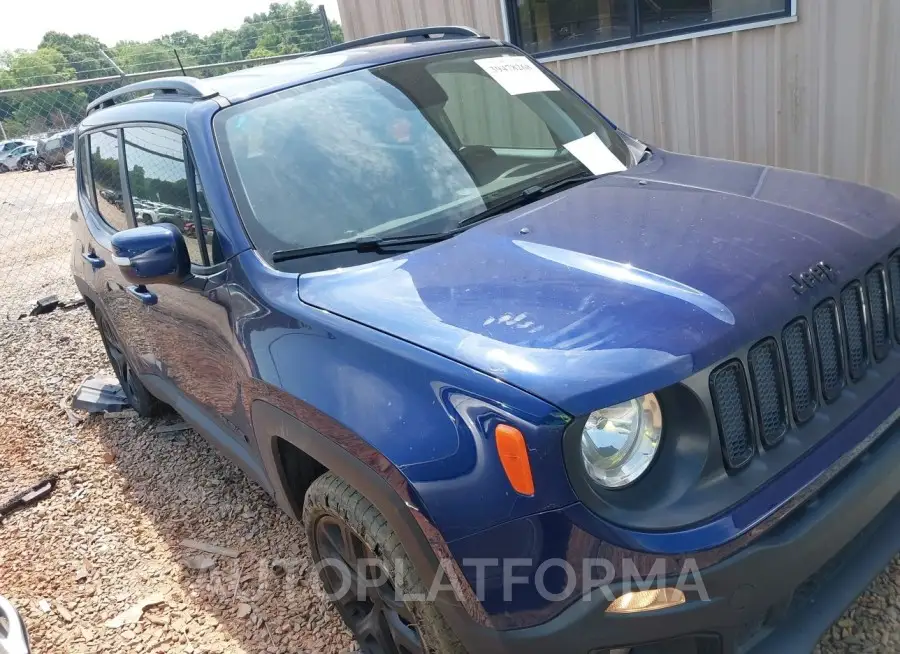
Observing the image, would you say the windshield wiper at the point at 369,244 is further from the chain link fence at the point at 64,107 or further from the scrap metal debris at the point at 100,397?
the chain link fence at the point at 64,107

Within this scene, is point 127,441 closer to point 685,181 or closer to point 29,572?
point 29,572

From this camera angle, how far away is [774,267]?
1889 millimetres

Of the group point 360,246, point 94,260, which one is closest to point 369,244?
point 360,246

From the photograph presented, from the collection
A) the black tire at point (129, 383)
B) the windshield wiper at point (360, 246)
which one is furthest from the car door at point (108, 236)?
the windshield wiper at point (360, 246)

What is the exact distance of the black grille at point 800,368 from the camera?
5.93 feet

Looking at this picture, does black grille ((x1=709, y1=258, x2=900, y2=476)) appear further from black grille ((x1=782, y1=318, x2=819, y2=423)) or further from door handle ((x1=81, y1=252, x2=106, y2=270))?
door handle ((x1=81, y1=252, x2=106, y2=270))

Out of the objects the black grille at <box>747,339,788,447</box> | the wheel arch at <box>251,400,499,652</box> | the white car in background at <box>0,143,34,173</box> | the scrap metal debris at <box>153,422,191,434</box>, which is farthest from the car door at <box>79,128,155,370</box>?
the white car in background at <box>0,143,34,173</box>

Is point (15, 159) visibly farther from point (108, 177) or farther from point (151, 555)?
point (151, 555)

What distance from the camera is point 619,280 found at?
1870 mm

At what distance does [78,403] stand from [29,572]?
180 centimetres

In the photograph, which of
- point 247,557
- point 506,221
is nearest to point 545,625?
point 506,221

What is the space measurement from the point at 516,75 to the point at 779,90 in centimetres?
233

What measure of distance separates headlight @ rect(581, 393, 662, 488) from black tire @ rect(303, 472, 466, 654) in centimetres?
52

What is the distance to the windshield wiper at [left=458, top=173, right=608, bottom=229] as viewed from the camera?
246 cm
